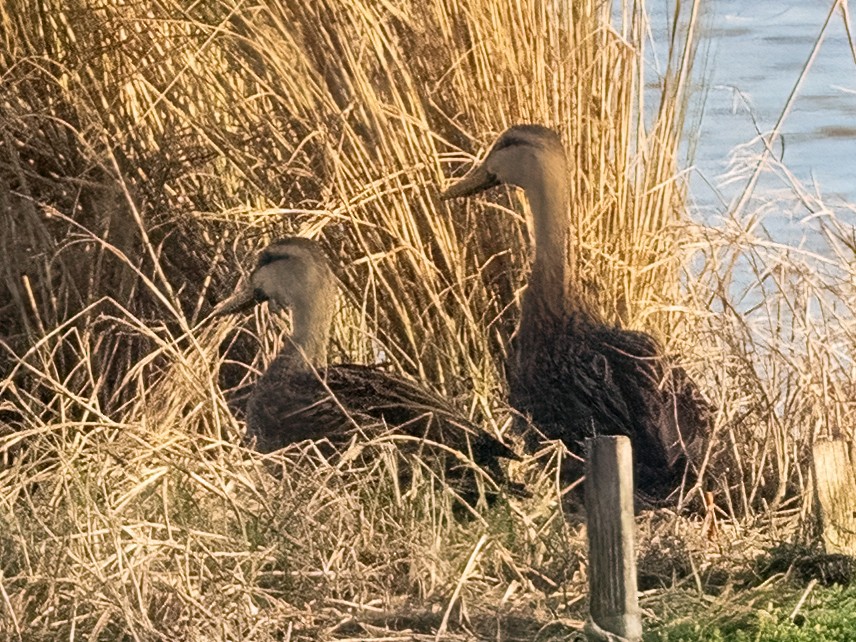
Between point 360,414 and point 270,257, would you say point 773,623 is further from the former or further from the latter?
point 270,257

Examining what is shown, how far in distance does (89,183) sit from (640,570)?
2392 millimetres

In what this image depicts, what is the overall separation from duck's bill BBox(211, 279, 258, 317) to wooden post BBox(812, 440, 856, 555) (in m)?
1.91

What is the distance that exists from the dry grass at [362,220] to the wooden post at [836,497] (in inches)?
10.8

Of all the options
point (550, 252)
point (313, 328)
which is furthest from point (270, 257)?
point (550, 252)

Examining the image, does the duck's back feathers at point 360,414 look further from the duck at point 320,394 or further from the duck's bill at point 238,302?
the duck's bill at point 238,302

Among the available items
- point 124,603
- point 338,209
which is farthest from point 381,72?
point 124,603

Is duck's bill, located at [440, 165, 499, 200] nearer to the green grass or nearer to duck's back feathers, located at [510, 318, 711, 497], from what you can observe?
duck's back feathers, located at [510, 318, 711, 497]

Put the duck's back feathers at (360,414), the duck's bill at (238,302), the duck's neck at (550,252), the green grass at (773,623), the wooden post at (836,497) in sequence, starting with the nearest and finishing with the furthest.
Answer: the green grass at (773,623) → the wooden post at (836,497) → the duck's back feathers at (360,414) → the duck's neck at (550,252) → the duck's bill at (238,302)

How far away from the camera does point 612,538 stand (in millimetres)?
3648

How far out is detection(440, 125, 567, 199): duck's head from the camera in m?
5.15

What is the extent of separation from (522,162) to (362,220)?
62cm

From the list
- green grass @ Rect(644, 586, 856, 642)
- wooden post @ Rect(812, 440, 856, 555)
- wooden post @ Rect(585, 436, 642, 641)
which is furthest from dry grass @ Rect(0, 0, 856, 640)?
wooden post @ Rect(585, 436, 642, 641)

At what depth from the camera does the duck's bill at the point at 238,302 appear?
5.43 meters

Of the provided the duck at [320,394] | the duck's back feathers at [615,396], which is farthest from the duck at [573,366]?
the duck at [320,394]
